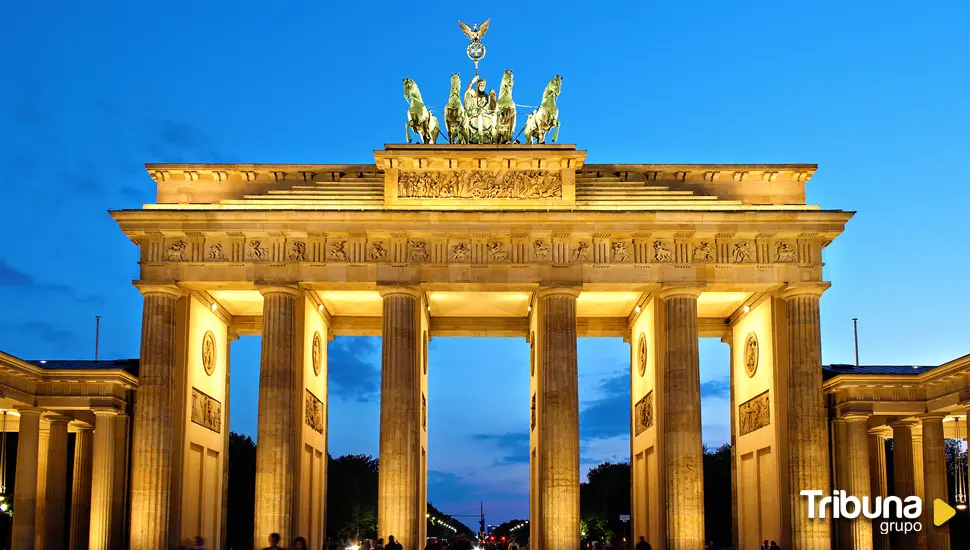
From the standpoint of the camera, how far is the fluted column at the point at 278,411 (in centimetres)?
4150

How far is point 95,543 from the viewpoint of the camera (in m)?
41.5

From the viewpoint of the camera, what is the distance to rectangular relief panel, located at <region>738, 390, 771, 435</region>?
4525 cm

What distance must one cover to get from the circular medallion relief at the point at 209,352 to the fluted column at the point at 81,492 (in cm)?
541

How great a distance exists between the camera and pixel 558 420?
42562mm

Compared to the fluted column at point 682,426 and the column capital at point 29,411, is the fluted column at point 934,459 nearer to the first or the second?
the fluted column at point 682,426

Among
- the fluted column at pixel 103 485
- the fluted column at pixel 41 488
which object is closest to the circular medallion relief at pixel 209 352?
the fluted column at pixel 103 485

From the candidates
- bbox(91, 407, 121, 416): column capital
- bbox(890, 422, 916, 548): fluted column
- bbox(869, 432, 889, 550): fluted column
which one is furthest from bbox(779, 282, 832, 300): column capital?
bbox(91, 407, 121, 416): column capital

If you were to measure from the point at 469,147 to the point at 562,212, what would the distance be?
4778mm

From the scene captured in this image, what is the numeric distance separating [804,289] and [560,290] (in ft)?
30.8

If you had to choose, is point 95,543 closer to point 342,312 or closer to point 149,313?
point 149,313

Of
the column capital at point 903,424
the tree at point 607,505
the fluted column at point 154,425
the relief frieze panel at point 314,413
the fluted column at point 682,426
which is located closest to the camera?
the fluted column at point 154,425

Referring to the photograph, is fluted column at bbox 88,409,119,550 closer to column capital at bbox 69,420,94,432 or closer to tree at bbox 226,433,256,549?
column capital at bbox 69,420,94,432

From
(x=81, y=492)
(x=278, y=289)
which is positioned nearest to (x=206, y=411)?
(x=81, y=492)

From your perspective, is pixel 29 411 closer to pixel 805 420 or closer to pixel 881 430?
pixel 805 420
